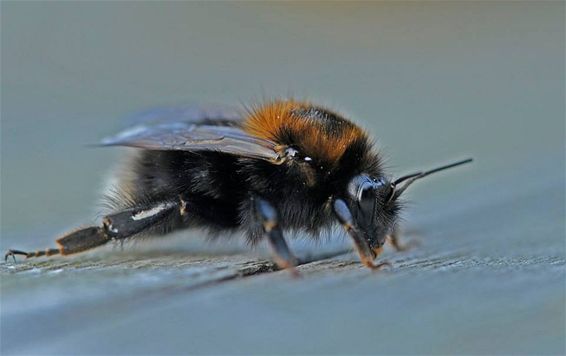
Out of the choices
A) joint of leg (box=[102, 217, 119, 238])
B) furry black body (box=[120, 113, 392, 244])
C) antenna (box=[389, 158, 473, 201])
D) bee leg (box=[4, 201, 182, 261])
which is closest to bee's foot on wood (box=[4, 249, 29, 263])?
bee leg (box=[4, 201, 182, 261])

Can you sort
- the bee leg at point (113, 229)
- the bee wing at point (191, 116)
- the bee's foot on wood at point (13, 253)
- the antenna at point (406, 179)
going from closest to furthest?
the bee's foot on wood at point (13, 253), the bee leg at point (113, 229), the antenna at point (406, 179), the bee wing at point (191, 116)

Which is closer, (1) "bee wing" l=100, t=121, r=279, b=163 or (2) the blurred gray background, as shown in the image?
(2) the blurred gray background

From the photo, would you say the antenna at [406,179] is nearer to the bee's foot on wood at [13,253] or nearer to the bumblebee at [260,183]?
the bumblebee at [260,183]

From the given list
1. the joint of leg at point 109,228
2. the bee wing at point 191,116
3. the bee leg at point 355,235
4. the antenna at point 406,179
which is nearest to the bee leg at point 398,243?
the antenna at point 406,179

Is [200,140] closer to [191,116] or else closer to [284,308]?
[191,116]

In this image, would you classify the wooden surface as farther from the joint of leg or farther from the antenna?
the antenna

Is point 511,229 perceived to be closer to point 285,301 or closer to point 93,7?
point 285,301

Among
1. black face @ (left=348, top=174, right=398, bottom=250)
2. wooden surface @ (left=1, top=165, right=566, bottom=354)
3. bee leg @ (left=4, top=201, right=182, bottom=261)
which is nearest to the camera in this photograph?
wooden surface @ (left=1, top=165, right=566, bottom=354)
